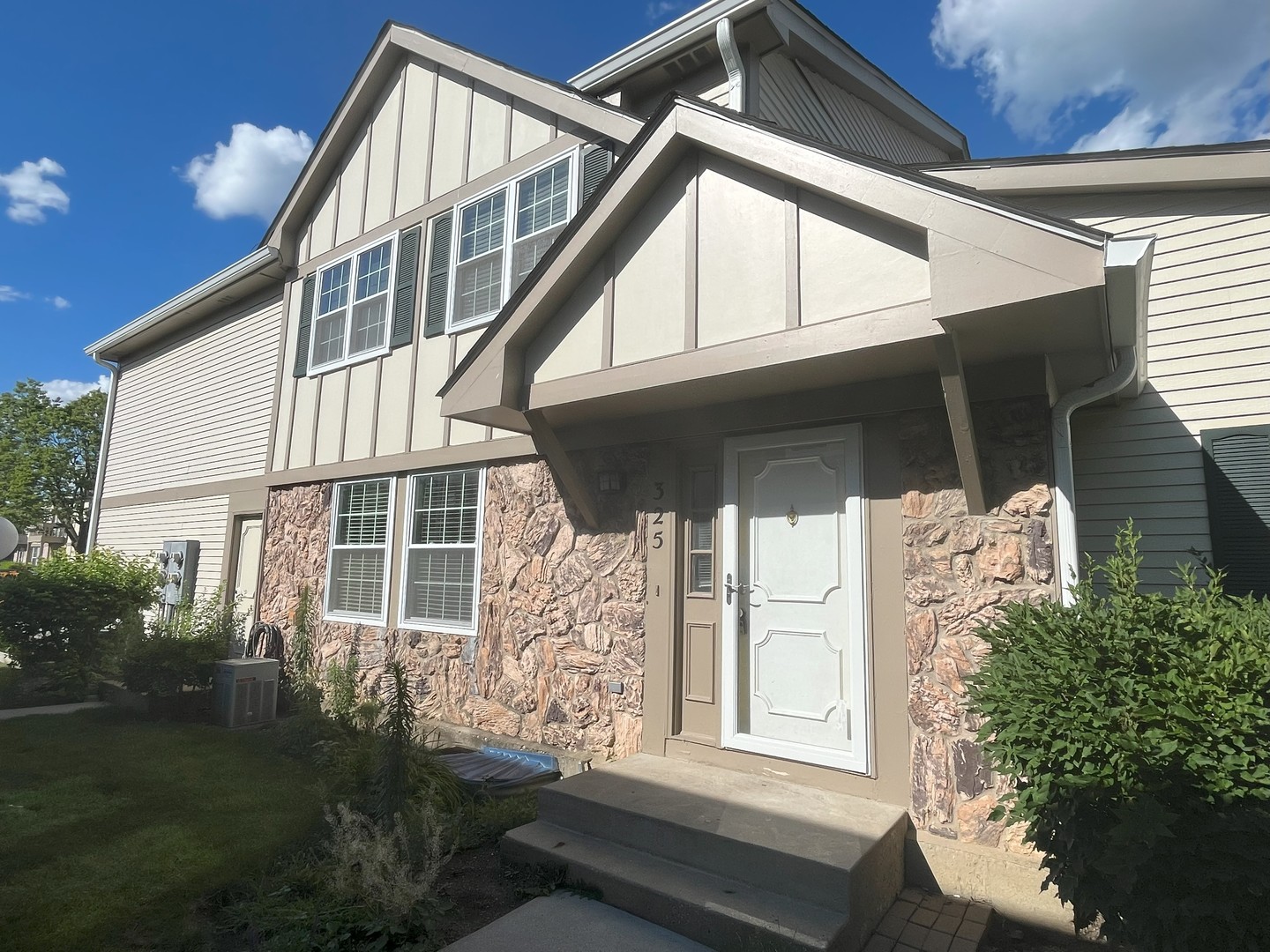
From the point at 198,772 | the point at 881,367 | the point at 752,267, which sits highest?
the point at 752,267

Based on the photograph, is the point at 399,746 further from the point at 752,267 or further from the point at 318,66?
the point at 318,66

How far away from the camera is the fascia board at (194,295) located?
9.89 m

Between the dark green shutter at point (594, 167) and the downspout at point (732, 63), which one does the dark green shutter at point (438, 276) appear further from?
the downspout at point (732, 63)

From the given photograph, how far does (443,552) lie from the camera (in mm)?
7039

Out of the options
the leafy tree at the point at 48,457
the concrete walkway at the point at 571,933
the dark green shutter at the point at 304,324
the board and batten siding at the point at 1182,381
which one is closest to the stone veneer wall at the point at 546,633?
the concrete walkway at the point at 571,933

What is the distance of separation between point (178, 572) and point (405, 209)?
6.57 m

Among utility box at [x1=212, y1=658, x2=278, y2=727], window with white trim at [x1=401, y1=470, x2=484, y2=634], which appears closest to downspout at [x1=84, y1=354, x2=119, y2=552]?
utility box at [x1=212, y1=658, x2=278, y2=727]

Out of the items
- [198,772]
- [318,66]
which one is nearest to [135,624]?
[198,772]

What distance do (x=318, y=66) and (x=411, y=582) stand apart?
8658 millimetres

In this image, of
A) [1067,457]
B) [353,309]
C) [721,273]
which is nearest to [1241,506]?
[1067,457]

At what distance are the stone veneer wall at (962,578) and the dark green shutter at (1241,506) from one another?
161cm

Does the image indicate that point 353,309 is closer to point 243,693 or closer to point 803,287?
point 243,693

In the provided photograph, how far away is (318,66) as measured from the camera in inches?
426

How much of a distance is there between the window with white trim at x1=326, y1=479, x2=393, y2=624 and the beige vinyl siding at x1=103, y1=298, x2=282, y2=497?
7.41 ft
